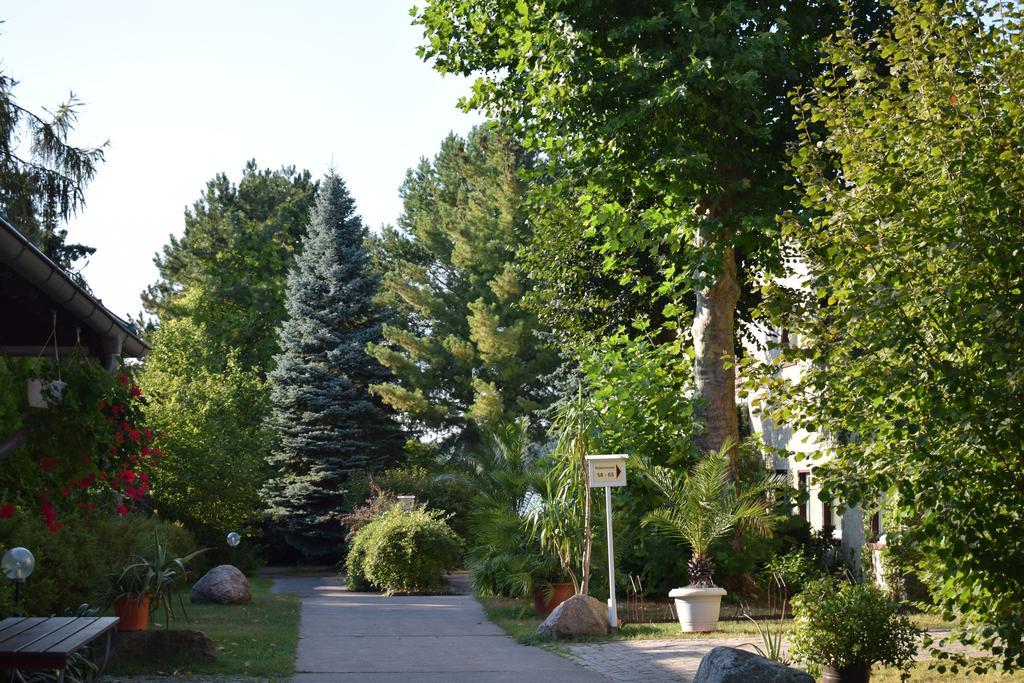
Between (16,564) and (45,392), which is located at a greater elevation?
(45,392)

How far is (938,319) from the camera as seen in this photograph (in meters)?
7.75

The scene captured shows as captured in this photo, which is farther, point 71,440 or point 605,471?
point 605,471

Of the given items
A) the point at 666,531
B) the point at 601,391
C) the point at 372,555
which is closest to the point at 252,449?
the point at 372,555

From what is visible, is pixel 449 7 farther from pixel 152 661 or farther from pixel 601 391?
pixel 152 661

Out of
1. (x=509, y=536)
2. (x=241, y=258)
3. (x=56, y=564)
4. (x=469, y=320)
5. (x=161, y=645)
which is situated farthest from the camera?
(x=241, y=258)

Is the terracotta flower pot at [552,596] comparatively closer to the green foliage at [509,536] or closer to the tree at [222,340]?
the green foliage at [509,536]

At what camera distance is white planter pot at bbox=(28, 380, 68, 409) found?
8.20 meters

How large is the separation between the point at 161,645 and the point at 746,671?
5.98m

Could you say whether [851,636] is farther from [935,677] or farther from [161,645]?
[161,645]

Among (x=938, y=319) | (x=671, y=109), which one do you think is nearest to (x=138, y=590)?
(x=938, y=319)

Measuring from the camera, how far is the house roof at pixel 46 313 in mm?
7738

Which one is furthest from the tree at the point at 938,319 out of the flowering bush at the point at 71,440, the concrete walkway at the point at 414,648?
the flowering bush at the point at 71,440

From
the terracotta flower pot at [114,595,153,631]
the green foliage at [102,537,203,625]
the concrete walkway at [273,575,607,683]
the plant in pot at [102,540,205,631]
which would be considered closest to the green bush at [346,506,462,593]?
the concrete walkway at [273,575,607,683]

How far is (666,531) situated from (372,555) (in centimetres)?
845
